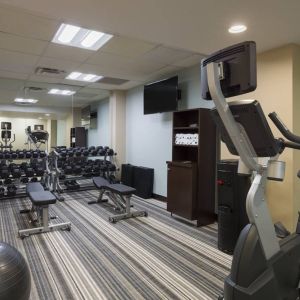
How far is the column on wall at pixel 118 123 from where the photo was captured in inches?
259

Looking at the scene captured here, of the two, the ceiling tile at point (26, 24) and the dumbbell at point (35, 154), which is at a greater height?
the ceiling tile at point (26, 24)

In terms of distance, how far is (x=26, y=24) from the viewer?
2.89m

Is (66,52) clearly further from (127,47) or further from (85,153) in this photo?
(85,153)

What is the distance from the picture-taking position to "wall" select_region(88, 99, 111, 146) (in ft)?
24.3

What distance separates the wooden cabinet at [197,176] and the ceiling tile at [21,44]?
7.51 feet

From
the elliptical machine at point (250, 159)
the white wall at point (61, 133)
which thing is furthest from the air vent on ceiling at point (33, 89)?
the elliptical machine at point (250, 159)

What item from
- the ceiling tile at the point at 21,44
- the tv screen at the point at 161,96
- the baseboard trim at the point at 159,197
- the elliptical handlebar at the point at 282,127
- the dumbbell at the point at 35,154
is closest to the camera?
the elliptical handlebar at the point at 282,127

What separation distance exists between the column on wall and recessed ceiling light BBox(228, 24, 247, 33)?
417cm

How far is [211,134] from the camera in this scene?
394 centimetres

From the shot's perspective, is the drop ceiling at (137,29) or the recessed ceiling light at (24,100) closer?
the drop ceiling at (137,29)

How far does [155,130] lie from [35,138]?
2853 mm

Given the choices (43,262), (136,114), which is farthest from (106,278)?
(136,114)

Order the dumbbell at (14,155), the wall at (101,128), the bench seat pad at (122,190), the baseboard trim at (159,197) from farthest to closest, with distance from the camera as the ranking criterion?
the wall at (101,128) → the dumbbell at (14,155) → the baseboard trim at (159,197) → the bench seat pad at (122,190)

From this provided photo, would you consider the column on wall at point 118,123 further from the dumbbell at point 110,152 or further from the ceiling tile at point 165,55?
the ceiling tile at point 165,55
